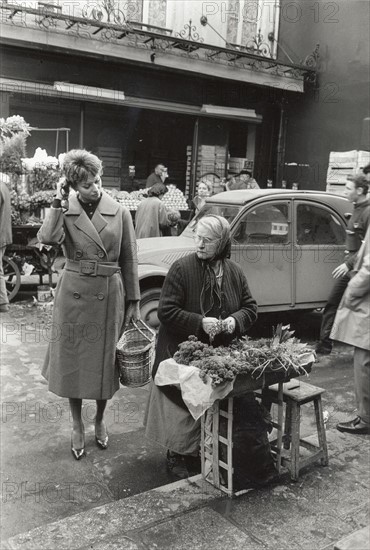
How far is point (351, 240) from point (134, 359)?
3663mm

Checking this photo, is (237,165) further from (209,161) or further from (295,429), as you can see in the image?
(295,429)

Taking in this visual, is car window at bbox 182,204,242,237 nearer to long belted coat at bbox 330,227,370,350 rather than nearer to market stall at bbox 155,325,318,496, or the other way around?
long belted coat at bbox 330,227,370,350

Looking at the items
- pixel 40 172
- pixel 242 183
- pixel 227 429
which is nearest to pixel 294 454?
pixel 227 429

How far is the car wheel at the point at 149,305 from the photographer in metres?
7.17

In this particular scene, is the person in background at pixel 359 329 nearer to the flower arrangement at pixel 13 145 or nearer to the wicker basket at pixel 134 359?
the wicker basket at pixel 134 359

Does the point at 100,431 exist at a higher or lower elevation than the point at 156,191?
lower

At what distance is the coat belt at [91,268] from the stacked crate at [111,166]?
10060mm

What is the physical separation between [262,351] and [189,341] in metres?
0.48

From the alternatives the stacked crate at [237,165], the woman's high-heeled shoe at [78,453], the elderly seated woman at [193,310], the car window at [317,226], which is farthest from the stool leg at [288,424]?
the stacked crate at [237,165]

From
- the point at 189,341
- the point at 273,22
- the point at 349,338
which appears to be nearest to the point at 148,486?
the point at 189,341

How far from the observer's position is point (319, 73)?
50.2 ft

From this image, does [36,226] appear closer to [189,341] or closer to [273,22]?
[189,341]

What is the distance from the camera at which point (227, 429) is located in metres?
3.85

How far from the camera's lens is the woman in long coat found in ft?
13.8
